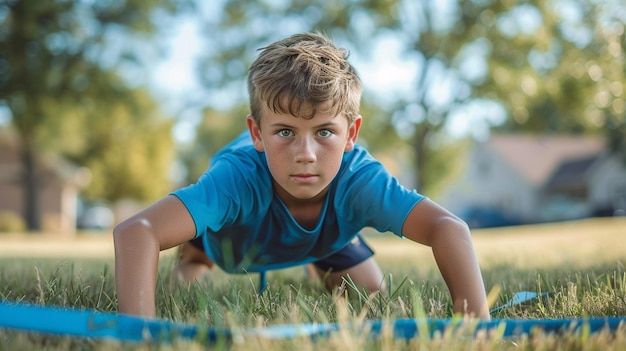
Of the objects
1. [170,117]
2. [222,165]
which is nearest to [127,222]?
[222,165]

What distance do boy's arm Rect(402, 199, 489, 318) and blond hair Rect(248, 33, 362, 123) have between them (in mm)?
585

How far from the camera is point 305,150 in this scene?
7.65 ft

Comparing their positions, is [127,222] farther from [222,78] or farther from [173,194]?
[222,78]

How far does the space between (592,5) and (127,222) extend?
24.4 meters

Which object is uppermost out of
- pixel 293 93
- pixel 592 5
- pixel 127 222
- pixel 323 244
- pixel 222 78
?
pixel 592 5

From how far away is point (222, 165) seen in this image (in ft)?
8.65

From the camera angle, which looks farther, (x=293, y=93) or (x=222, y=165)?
(x=222, y=165)

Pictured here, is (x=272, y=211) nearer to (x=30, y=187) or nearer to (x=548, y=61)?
(x=548, y=61)

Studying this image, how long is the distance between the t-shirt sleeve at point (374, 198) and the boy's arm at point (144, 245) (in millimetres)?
719

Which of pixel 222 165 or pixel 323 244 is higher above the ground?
pixel 222 165

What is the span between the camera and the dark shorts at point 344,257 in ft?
11.5

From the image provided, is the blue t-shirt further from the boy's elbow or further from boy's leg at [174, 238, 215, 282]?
boy's leg at [174, 238, 215, 282]

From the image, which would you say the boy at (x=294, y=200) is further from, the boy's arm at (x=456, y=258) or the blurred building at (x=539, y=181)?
the blurred building at (x=539, y=181)

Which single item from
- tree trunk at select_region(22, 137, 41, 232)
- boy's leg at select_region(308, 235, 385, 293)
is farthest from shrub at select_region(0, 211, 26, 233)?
boy's leg at select_region(308, 235, 385, 293)
